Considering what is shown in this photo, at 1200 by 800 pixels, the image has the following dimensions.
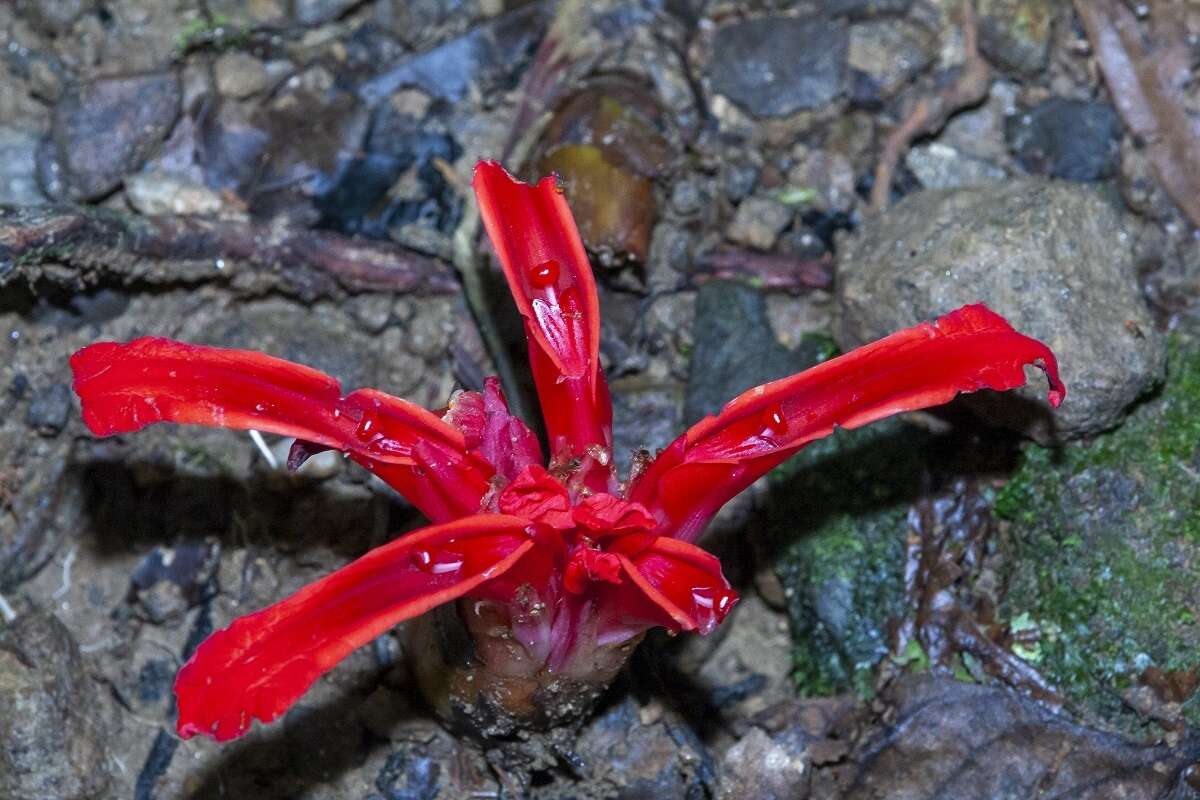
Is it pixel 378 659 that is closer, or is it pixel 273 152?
pixel 378 659

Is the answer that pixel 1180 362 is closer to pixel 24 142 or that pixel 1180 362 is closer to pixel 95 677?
pixel 95 677

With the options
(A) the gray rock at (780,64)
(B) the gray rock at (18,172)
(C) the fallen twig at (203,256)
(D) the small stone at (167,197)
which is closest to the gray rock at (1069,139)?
(A) the gray rock at (780,64)

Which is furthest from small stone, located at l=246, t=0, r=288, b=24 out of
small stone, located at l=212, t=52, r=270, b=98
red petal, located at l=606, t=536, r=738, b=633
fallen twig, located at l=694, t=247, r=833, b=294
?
red petal, located at l=606, t=536, r=738, b=633

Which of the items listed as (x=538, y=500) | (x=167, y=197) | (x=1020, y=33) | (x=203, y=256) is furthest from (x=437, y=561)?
(x=1020, y=33)

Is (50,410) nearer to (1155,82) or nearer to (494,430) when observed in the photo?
(494,430)

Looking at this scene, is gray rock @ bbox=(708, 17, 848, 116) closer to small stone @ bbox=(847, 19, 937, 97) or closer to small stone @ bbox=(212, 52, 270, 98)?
small stone @ bbox=(847, 19, 937, 97)

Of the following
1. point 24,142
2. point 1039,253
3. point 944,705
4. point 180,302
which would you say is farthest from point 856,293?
point 24,142
